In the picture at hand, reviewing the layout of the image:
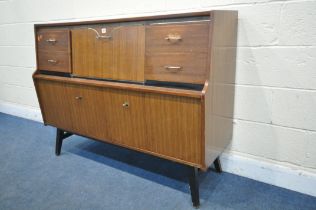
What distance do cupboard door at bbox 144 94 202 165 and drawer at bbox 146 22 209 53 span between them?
0.23 meters

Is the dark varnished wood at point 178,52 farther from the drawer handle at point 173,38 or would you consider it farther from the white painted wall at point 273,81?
the white painted wall at point 273,81

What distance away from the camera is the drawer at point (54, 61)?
1.67 metres

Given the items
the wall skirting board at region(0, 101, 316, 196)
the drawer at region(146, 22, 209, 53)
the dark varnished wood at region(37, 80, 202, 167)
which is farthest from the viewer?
the wall skirting board at region(0, 101, 316, 196)

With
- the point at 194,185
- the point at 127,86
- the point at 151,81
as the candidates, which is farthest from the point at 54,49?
the point at 194,185

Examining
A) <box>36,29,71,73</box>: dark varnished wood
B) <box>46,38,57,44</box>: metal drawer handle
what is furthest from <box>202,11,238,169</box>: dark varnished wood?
<box>46,38,57,44</box>: metal drawer handle

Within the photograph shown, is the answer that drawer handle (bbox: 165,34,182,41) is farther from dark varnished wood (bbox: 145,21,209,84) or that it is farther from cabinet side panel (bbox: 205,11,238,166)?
cabinet side panel (bbox: 205,11,238,166)

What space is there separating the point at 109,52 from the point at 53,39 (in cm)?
49

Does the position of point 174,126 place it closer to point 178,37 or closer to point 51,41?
point 178,37

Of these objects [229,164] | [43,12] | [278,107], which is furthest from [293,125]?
[43,12]

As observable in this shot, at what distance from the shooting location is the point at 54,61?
1729 millimetres

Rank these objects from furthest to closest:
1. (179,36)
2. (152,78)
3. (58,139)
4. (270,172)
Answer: (58,139), (270,172), (152,78), (179,36)

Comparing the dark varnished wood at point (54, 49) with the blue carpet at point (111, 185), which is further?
the dark varnished wood at point (54, 49)

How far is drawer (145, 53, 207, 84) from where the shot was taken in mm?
1165

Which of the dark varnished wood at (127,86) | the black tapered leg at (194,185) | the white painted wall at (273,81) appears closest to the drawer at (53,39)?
the dark varnished wood at (127,86)
